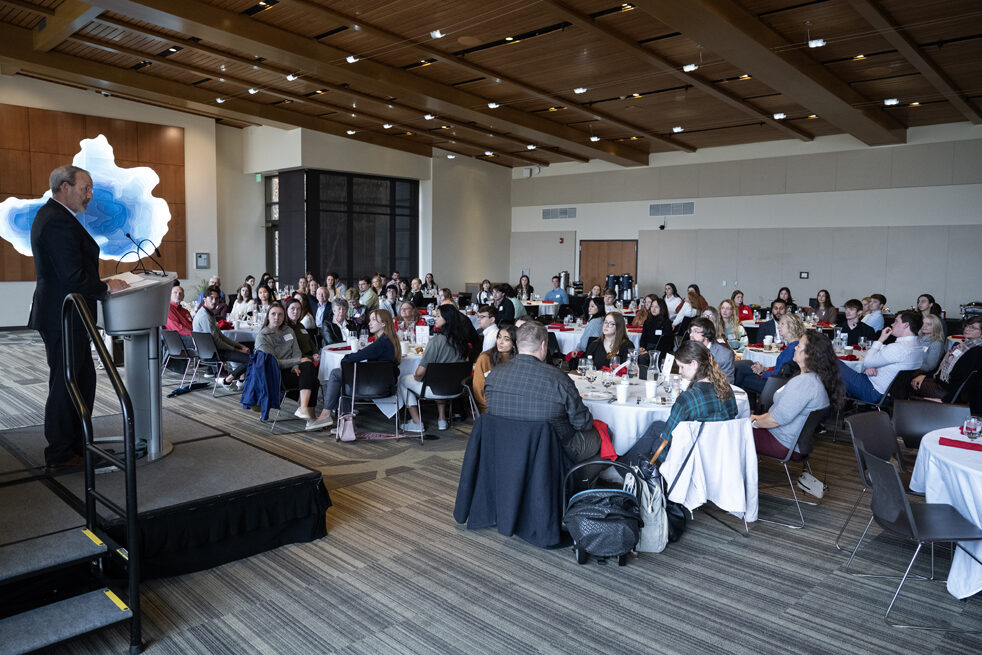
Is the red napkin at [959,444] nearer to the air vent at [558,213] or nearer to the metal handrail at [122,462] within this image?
the metal handrail at [122,462]

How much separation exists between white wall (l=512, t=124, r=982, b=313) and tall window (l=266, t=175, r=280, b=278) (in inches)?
335

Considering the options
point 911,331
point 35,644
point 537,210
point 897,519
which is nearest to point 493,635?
point 35,644

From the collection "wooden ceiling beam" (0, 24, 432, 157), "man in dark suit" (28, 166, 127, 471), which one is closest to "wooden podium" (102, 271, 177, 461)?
"man in dark suit" (28, 166, 127, 471)

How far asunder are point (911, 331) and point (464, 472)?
502 cm

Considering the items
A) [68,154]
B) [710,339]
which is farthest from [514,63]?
[68,154]

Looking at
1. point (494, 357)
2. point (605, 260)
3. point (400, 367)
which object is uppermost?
point (605, 260)

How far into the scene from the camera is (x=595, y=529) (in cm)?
388

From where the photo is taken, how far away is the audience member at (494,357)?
5785mm

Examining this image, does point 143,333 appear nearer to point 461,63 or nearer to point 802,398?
point 802,398

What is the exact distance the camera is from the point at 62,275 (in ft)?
11.6

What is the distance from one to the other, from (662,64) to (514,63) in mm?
2373

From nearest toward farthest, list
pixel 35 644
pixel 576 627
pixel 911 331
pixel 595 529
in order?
1. pixel 35 644
2. pixel 576 627
3. pixel 595 529
4. pixel 911 331

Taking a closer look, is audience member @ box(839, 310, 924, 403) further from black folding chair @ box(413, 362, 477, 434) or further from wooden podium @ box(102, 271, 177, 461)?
wooden podium @ box(102, 271, 177, 461)

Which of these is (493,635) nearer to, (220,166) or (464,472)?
(464,472)
